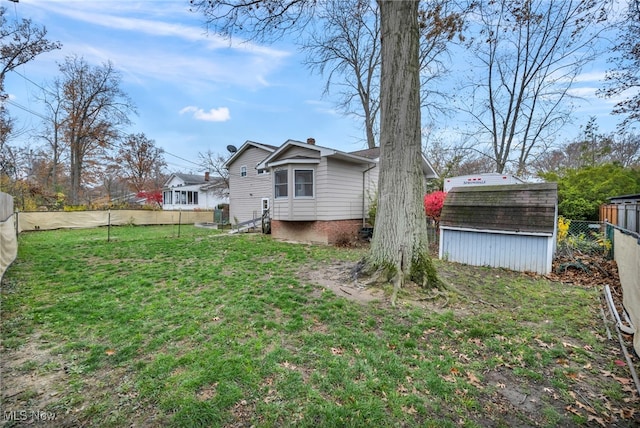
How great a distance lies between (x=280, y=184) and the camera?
12.5m

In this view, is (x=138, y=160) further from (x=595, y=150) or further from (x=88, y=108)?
(x=595, y=150)

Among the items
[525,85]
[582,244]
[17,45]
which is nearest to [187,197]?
[17,45]

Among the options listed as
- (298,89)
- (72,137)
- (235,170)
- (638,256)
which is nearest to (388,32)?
(638,256)

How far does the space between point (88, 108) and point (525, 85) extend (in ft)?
111

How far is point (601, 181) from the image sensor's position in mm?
11398

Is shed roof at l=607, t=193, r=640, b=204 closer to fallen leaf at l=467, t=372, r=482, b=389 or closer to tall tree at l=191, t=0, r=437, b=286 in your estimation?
tall tree at l=191, t=0, r=437, b=286

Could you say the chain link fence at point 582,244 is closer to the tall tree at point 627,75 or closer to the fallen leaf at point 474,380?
the tall tree at point 627,75

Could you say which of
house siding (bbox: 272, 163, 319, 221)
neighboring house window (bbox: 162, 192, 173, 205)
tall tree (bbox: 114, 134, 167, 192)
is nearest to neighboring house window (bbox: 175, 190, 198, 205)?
neighboring house window (bbox: 162, 192, 173, 205)

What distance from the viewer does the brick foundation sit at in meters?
11.7

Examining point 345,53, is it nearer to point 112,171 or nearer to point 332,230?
point 332,230

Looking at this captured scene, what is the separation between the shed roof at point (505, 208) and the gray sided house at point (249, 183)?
1110 centimetres

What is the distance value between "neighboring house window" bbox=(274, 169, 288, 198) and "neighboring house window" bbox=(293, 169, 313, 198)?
2.06 ft

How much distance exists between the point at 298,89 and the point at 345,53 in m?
7.31

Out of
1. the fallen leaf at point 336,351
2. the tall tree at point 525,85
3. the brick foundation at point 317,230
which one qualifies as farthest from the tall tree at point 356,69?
the fallen leaf at point 336,351
